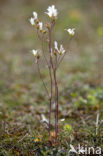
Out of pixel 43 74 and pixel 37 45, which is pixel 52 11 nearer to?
pixel 43 74

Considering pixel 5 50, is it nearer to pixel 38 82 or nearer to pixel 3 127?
pixel 38 82

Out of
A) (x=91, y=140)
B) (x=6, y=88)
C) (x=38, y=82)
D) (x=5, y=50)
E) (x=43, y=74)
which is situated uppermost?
(x=5, y=50)

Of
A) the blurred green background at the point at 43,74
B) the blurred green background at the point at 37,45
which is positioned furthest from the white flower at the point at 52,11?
the blurred green background at the point at 37,45

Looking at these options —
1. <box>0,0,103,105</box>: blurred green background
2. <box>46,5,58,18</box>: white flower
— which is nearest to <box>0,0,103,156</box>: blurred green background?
<box>0,0,103,105</box>: blurred green background

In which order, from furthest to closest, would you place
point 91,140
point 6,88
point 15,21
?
point 15,21 → point 6,88 → point 91,140

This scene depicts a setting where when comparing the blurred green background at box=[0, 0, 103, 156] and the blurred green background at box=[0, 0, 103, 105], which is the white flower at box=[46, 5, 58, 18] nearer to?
the blurred green background at box=[0, 0, 103, 156]

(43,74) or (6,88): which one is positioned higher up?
(43,74)

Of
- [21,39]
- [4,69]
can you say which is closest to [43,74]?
[4,69]

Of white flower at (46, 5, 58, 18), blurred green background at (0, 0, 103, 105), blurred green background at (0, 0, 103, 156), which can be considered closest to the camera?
white flower at (46, 5, 58, 18)

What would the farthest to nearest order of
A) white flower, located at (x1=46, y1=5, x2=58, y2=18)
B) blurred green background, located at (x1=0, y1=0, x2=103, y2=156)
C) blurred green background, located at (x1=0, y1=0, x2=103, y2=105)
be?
1. blurred green background, located at (x1=0, y1=0, x2=103, y2=105)
2. blurred green background, located at (x1=0, y1=0, x2=103, y2=156)
3. white flower, located at (x1=46, y1=5, x2=58, y2=18)

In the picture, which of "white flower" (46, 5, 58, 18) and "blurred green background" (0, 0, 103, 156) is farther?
"blurred green background" (0, 0, 103, 156)

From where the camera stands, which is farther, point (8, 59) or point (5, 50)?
point (5, 50)
